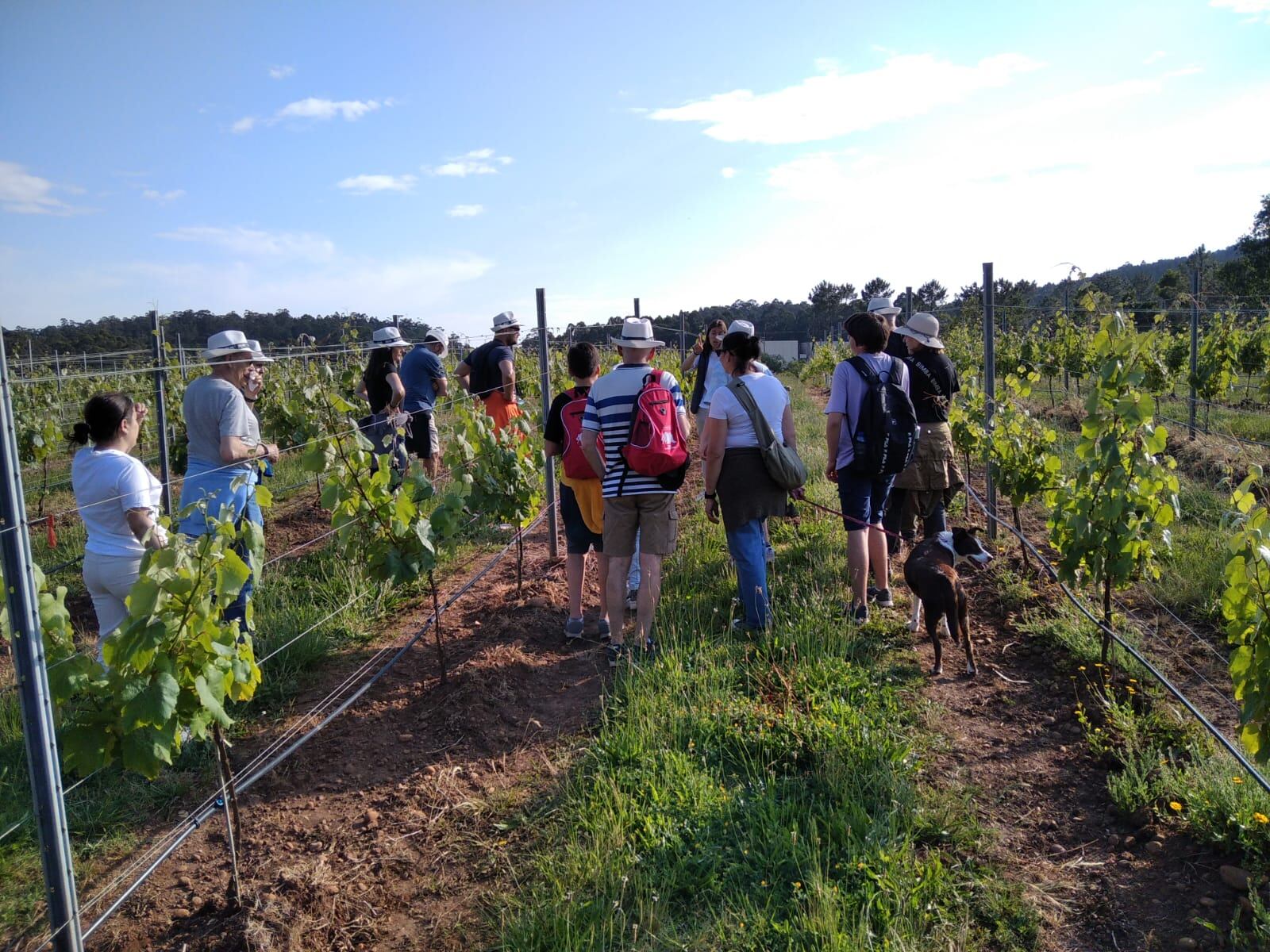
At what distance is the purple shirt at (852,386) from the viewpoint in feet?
14.8

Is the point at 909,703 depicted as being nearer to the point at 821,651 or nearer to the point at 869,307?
the point at 821,651

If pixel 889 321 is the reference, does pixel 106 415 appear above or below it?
below

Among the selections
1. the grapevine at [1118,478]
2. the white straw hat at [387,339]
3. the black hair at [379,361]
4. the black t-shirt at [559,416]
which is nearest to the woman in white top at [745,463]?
the black t-shirt at [559,416]

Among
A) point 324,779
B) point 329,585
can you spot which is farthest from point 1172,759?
point 329,585

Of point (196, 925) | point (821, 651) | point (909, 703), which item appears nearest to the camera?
point (196, 925)

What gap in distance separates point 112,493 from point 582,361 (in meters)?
2.32

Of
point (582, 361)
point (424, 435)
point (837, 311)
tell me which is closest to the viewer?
point (582, 361)

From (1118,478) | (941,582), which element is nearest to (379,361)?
(941,582)

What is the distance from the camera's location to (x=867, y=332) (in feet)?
14.8

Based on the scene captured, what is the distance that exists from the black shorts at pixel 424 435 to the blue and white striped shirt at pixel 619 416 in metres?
3.48

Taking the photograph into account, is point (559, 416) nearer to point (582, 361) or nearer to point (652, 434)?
point (582, 361)

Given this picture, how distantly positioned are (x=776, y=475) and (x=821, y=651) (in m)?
0.93

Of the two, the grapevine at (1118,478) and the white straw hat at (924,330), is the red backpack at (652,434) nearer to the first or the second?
the white straw hat at (924,330)

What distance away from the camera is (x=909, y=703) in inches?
155
